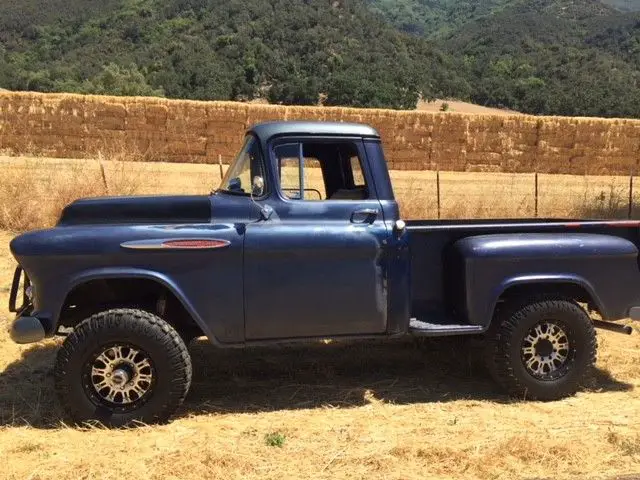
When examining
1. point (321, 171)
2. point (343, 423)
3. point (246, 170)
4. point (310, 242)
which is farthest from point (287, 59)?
point (343, 423)

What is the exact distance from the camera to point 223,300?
184 inches

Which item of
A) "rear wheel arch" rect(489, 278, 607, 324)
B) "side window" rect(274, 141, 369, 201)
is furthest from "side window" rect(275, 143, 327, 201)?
"rear wheel arch" rect(489, 278, 607, 324)

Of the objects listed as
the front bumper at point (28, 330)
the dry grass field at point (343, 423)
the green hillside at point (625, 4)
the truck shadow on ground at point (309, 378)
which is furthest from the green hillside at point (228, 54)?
the green hillside at point (625, 4)

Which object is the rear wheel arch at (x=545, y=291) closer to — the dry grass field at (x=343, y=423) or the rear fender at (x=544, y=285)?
the rear fender at (x=544, y=285)

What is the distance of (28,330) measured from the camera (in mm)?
4422

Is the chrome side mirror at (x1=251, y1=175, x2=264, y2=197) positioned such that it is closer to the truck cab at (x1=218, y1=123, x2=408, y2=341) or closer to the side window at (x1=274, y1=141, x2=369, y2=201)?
the truck cab at (x1=218, y1=123, x2=408, y2=341)

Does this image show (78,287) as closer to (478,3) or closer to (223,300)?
(223,300)

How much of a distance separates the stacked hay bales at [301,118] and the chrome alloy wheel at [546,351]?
19.7 metres

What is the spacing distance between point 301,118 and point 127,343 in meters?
20.7

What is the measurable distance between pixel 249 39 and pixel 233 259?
6246cm

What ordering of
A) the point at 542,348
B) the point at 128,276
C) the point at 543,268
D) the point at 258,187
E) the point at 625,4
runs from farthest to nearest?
the point at 625,4 < the point at 542,348 < the point at 543,268 < the point at 258,187 < the point at 128,276

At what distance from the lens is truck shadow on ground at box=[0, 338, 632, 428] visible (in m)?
5.16

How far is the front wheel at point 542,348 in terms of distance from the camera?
202 inches

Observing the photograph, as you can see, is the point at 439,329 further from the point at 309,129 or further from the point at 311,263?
the point at 309,129
